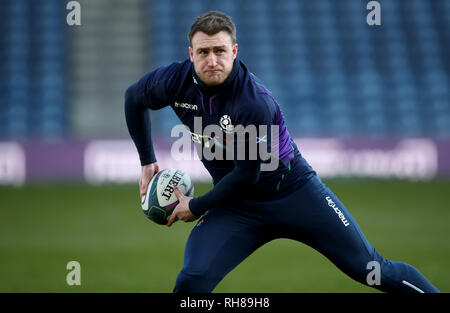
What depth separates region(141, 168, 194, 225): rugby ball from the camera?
4637 millimetres

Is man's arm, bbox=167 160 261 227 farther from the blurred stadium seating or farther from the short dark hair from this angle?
the blurred stadium seating

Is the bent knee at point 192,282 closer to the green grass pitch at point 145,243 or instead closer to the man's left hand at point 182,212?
the man's left hand at point 182,212

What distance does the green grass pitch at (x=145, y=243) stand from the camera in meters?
6.48

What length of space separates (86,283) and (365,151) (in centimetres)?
949

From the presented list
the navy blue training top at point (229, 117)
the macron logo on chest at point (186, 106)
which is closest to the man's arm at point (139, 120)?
the navy blue training top at point (229, 117)

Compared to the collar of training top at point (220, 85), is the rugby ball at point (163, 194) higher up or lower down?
lower down

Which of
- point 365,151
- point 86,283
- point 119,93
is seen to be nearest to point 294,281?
point 86,283

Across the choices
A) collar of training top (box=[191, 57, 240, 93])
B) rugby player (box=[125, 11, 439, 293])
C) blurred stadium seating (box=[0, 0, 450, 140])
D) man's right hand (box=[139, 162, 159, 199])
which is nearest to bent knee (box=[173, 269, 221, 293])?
rugby player (box=[125, 11, 439, 293])

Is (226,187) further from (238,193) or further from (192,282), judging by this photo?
(192,282)

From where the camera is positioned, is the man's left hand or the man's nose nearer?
the man's nose

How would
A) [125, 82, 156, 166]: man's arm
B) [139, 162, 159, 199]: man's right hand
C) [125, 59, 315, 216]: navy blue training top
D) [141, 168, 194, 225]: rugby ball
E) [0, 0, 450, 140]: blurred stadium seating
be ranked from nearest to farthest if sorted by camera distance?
[125, 59, 315, 216]: navy blue training top < [141, 168, 194, 225]: rugby ball < [125, 82, 156, 166]: man's arm < [139, 162, 159, 199]: man's right hand < [0, 0, 450, 140]: blurred stadium seating

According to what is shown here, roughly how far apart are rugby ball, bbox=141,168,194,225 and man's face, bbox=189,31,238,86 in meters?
0.94

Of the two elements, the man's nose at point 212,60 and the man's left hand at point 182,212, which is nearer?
the man's nose at point 212,60

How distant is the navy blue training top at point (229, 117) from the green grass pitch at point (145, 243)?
1.99m
